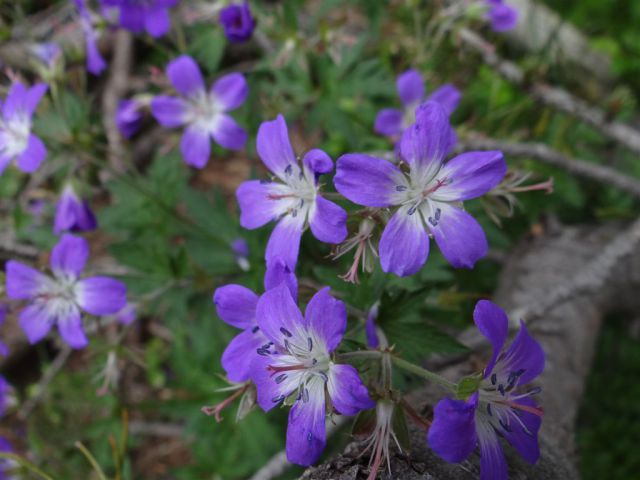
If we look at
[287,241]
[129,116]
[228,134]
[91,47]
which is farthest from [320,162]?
[91,47]

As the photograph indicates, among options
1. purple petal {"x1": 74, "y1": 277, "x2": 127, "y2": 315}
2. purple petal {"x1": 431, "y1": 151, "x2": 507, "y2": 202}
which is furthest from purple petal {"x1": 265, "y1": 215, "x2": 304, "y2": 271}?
purple petal {"x1": 74, "y1": 277, "x2": 127, "y2": 315}

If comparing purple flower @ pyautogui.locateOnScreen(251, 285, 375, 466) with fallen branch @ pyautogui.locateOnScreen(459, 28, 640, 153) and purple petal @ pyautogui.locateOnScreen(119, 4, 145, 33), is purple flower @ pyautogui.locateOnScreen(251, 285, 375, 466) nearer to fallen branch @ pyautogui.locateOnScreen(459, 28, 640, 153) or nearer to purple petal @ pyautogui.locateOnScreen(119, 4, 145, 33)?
purple petal @ pyautogui.locateOnScreen(119, 4, 145, 33)

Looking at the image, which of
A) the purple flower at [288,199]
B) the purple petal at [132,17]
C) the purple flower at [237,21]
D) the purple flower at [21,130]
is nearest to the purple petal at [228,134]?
the purple flower at [237,21]

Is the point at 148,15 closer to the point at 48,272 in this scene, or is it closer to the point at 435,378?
the point at 48,272

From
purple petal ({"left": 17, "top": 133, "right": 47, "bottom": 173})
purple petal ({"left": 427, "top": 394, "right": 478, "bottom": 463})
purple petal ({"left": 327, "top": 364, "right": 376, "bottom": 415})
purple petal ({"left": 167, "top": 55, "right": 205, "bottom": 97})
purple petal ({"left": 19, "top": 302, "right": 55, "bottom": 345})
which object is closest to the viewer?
purple petal ({"left": 427, "top": 394, "right": 478, "bottom": 463})

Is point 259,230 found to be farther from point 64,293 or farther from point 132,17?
point 132,17

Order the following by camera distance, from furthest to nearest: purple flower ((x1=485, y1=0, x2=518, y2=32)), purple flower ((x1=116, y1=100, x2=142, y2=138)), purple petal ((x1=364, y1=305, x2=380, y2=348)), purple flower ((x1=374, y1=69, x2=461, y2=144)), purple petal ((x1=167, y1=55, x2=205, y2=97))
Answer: purple flower ((x1=485, y1=0, x2=518, y2=32)), purple flower ((x1=116, y1=100, x2=142, y2=138)), purple flower ((x1=374, y1=69, x2=461, y2=144)), purple petal ((x1=167, y1=55, x2=205, y2=97)), purple petal ((x1=364, y1=305, x2=380, y2=348))
